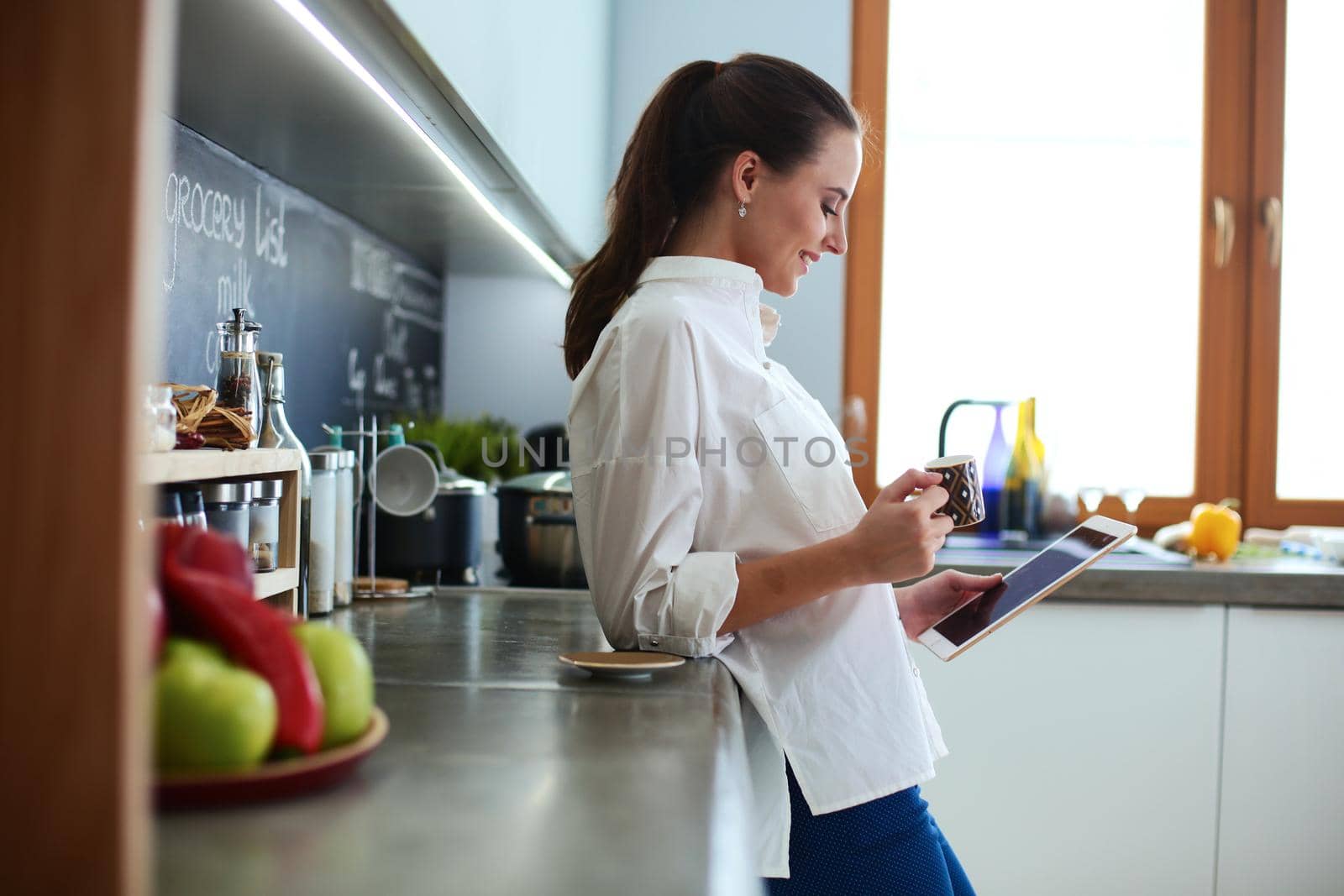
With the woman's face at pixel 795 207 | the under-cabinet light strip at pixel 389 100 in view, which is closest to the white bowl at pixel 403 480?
the under-cabinet light strip at pixel 389 100

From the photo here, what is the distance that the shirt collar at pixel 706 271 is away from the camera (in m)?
1.24

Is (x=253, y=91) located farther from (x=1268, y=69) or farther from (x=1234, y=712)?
(x=1268, y=69)

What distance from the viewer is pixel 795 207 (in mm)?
1265

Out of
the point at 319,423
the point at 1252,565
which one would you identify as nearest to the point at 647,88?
the point at 319,423

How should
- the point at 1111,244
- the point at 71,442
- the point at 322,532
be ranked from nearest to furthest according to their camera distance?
the point at 71,442 → the point at 322,532 → the point at 1111,244

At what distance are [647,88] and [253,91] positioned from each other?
172 centimetres

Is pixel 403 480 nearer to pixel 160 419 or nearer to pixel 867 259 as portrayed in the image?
pixel 160 419

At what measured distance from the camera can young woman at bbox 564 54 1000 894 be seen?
3.62 feet

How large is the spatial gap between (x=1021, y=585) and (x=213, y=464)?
0.88 metres

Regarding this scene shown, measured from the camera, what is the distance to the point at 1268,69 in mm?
2775

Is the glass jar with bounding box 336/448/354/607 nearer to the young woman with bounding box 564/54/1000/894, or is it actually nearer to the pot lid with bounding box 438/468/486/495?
the pot lid with bounding box 438/468/486/495

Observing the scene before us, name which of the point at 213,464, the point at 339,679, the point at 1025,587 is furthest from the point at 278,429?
the point at 1025,587

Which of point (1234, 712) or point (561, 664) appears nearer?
point (561, 664)

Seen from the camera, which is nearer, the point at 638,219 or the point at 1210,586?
the point at 638,219
